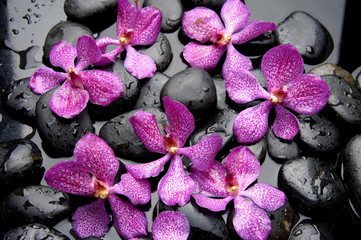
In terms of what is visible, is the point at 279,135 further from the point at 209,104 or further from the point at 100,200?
the point at 100,200

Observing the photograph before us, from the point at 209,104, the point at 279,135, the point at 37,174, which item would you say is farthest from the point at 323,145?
Result: the point at 37,174

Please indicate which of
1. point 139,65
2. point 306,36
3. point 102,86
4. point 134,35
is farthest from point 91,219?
point 306,36

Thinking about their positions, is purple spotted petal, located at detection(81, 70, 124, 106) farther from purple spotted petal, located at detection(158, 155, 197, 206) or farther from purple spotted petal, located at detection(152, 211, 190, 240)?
purple spotted petal, located at detection(152, 211, 190, 240)

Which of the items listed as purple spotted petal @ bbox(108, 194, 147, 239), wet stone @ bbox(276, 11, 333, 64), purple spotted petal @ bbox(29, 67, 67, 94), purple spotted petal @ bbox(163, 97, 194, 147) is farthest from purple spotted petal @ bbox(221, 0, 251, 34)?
purple spotted petal @ bbox(108, 194, 147, 239)

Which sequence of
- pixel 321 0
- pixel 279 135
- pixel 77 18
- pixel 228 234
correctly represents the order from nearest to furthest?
pixel 228 234
pixel 279 135
pixel 77 18
pixel 321 0

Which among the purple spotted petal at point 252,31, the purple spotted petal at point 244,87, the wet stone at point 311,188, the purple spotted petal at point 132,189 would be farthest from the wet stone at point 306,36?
the purple spotted petal at point 132,189

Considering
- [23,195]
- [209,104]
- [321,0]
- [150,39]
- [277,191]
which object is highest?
[321,0]
